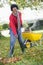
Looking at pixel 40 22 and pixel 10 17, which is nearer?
pixel 10 17

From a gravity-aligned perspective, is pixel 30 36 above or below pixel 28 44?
above

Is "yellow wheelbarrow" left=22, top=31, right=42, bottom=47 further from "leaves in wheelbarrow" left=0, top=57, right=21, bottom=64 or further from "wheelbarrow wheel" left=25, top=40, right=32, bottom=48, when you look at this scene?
"leaves in wheelbarrow" left=0, top=57, right=21, bottom=64

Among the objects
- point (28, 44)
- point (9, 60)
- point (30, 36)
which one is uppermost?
point (30, 36)

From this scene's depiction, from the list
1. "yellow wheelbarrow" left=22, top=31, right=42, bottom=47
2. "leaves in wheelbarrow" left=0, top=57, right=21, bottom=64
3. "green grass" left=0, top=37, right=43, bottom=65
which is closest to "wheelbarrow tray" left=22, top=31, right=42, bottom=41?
"yellow wheelbarrow" left=22, top=31, right=42, bottom=47

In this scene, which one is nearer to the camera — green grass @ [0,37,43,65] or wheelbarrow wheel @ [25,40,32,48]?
green grass @ [0,37,43,65]

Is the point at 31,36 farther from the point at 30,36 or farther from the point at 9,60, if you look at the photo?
the point at 9,60

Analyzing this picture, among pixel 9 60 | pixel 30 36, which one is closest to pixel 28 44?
pixel 30 36

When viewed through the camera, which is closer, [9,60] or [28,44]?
[9,60]

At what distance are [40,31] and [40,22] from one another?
0.14 m

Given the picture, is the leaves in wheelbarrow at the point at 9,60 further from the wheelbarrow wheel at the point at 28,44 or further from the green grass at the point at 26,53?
the wheelbarrow wheel at the point at 28,44

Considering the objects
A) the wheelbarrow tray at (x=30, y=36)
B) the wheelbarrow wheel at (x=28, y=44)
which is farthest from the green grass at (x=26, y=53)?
the wheelbarrow tray at (x=30, y=36)

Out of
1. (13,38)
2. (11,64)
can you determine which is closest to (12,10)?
(13,38)

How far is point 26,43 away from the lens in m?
4.11

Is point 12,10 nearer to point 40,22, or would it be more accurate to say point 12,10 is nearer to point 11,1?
point 11,1
